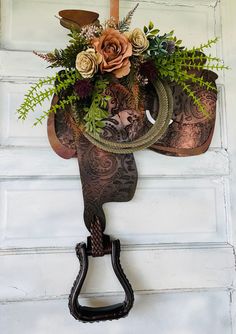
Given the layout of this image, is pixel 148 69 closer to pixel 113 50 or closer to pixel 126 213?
pixel 113 50

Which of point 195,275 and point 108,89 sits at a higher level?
point 108,89

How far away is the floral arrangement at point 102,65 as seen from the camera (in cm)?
71

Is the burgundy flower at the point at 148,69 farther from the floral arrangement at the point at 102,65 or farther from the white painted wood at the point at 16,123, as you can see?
the white painted wood at the point at 16,123

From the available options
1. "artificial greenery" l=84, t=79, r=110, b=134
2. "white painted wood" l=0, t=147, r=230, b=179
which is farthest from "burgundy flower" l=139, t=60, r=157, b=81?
"white painted wood" l=0, t=147, r=230, b=179

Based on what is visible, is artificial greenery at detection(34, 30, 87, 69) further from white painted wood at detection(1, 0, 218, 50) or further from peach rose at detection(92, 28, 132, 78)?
white painted wood at detection(1, 0, 218, 50)

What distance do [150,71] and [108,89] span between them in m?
0.13

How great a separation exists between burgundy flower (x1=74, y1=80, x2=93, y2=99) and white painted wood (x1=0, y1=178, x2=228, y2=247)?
0.28m

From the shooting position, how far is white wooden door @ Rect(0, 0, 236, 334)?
818 millimetres

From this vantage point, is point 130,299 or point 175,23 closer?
point 130,299

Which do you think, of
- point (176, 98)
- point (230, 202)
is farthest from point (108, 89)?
point (230, 202)

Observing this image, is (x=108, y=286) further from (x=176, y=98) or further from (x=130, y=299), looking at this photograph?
(x=176, y=98)

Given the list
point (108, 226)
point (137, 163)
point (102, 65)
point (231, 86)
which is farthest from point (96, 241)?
point (231, 86)

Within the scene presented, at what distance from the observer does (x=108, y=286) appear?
32.9 inches

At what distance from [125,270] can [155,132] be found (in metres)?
0.43
